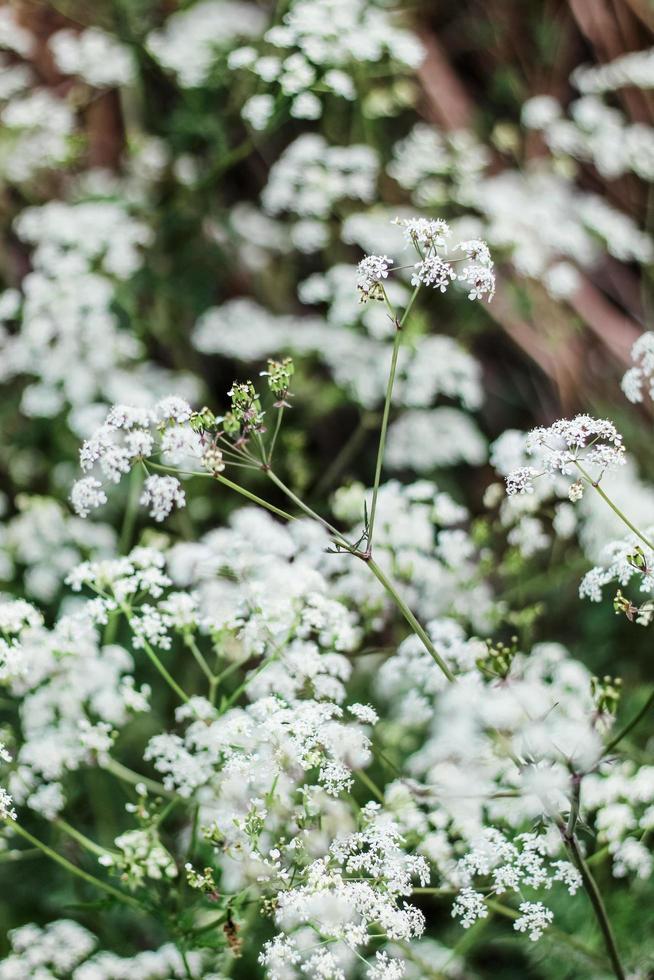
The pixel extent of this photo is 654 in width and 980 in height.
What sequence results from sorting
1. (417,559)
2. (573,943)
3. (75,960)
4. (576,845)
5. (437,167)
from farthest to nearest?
1. (437,167)
2. (417,559)
3. (75,960)
4. (573,943)
5. (576,845)

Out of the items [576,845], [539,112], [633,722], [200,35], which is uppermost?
[200,35]

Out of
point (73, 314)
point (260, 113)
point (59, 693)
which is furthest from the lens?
point (73, 314)

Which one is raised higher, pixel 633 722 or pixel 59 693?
pixel 633 722

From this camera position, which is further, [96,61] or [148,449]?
[96,61]

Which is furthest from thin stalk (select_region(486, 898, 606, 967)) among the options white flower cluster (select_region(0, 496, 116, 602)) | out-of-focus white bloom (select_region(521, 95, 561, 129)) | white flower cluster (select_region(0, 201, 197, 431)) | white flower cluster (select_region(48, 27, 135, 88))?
white flower cluster (select_region(48, 27, 135, 88))

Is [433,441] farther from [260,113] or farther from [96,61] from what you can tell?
[96,61]

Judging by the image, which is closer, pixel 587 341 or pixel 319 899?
pixel 319 899

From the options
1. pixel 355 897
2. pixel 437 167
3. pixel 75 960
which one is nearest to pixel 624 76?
pixel 437 167

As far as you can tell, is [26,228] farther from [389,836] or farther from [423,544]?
[389,836]

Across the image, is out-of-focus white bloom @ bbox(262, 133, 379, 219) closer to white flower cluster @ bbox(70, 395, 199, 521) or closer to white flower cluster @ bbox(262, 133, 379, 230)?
white flower cluster @ bbox(262, 133, 379, 230)

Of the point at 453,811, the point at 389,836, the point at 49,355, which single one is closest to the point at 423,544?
the point at 453,811

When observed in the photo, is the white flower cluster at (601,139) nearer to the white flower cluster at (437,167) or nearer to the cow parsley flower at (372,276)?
the white flower cluster at (437,167)
